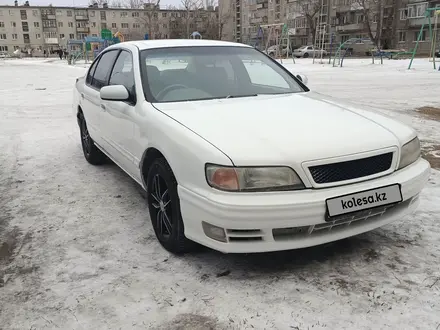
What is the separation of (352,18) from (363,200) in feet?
212

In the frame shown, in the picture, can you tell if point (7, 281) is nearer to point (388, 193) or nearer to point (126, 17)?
point (388, 193)

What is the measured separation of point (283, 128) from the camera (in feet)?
8.63

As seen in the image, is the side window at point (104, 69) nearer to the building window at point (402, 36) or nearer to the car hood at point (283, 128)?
the car hood at point (283, 128)

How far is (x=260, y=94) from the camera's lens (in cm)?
360

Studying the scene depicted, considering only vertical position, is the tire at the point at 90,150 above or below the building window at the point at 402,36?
below

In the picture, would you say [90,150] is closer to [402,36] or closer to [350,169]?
[350,169]

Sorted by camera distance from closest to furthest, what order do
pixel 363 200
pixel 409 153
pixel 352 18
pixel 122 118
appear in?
pixel 363 200 < pixel 409 153 < pixel 122 118 < pixel 352 18

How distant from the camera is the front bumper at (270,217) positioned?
229cm

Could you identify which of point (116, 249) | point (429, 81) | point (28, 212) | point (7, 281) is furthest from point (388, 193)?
point (429, 81)

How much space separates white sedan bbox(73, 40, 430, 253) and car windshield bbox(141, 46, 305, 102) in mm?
16

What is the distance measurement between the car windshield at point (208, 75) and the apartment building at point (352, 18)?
43.5 metres

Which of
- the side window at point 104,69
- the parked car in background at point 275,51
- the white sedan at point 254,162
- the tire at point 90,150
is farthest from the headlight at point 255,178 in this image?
the parked car in background at point 275,51

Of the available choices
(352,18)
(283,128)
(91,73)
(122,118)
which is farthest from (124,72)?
(352,18)

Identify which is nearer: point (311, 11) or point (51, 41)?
point (311, 11)
